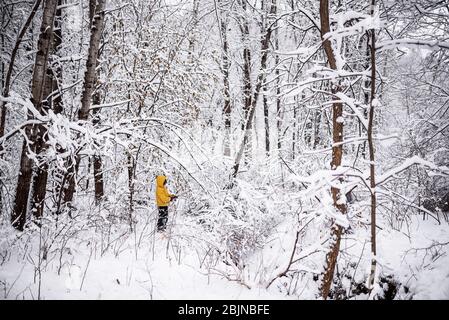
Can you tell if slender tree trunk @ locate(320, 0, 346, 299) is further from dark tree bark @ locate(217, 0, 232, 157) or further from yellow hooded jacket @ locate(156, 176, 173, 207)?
dark tree bark @ locate(217, 0, 232, 157)

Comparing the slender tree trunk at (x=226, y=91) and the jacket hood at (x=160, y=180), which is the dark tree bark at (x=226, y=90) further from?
the jacket hood at (x=160, y=180)

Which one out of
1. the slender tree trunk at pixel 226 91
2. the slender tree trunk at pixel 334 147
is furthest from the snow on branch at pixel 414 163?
the slender tree trunk at pixel 226 91

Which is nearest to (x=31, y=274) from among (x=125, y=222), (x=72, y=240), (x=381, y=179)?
(x=72, y=240)

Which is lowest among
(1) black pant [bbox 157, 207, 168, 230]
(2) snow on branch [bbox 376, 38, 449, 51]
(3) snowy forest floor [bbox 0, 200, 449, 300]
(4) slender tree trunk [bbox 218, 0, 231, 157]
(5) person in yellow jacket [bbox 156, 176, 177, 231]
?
(3) snowy forest floor [bbox 0, 200, 449, 300]

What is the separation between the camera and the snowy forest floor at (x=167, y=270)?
3170mm

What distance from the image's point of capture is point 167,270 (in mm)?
3895

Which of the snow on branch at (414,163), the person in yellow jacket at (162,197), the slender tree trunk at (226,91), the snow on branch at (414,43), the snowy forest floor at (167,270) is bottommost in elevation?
the snowy forest floor at (167,270)

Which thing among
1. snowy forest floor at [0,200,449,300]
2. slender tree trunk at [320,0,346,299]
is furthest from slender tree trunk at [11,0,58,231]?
slender tree trunk at [320,0,346,299]

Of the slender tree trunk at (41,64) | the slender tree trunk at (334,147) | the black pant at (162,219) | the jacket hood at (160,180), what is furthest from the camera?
the jacket hood at (160,180)

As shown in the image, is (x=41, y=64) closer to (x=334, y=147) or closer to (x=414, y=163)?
(x=334, y=147)

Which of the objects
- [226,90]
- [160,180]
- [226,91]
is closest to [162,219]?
[160,180]

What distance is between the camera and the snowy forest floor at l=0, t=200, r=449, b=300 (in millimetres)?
3170
